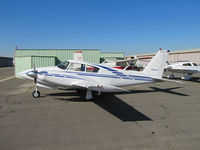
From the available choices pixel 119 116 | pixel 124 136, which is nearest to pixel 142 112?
pixel 119 116

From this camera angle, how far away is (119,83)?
8336 millimetres

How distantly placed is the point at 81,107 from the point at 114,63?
53.5ft

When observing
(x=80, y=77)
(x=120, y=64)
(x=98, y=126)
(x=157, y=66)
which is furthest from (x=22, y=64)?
(x=98, y=126)

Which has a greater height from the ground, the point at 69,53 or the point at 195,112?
the point at 69,53

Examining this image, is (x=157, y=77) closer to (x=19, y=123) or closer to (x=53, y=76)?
(x=53, y=76)

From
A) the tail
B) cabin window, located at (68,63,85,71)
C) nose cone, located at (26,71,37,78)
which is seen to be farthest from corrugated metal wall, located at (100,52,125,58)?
nose cone, located at (26,71,37,78)

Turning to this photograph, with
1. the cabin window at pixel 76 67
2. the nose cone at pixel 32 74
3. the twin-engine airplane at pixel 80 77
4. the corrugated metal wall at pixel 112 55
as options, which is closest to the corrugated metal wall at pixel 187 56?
the corrugated metal wall at pixel 112 55

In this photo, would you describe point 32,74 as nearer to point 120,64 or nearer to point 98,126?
point 98,126

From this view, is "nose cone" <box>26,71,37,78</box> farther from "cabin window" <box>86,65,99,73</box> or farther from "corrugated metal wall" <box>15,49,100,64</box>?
"corrugated metal wall" <box>15,49,100,64</box>

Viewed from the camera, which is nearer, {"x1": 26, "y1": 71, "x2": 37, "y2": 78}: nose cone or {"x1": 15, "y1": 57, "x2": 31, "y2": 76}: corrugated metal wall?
{"x1": 26, "y1": 71, "x2": 37, "y2": 78}: nose cone

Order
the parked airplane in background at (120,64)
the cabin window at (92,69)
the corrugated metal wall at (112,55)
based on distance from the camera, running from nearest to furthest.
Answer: the cabin window at (92,69), the parked airplane in background at (120,64), the corrugated metal wall at (112,55)

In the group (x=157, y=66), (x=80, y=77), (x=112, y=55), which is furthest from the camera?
(x=112, y=55)

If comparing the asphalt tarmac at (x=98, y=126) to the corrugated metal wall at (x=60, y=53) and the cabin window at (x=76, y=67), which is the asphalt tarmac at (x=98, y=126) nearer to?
the cabin window at (x=76, y=67)

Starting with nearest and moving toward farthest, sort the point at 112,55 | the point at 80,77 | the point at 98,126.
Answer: the point at 98,126 < the point at 80,77 < the point at 112,55
